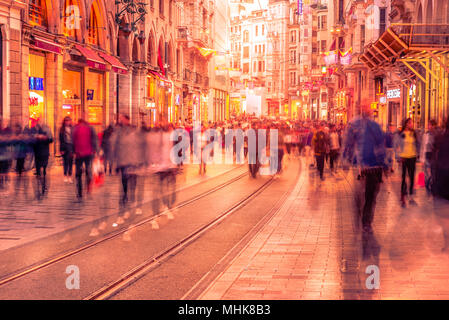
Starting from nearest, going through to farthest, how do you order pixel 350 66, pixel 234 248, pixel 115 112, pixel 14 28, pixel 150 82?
1. pixel 234 248
2. pixel 14 28
3. pixel 115 112
4. pixel 150 82
5. pixel 350 66

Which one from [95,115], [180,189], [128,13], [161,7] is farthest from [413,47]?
[161,7]

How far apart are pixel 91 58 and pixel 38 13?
332 cm

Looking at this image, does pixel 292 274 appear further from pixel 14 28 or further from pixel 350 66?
pixel 350 66

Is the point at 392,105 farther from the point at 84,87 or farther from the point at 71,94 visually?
the point at 71,94

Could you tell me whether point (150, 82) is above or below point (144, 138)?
above

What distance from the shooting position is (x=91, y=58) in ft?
85.7

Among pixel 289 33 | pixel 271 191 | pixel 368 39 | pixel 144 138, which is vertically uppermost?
pixel 289 33

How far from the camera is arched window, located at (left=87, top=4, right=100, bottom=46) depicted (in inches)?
1150

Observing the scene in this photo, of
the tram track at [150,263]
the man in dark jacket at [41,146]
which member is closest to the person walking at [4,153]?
the man in dark jacket at [41,146]

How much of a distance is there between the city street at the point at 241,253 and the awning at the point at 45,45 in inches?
379

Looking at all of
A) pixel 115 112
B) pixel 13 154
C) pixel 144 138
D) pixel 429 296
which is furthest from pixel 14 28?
pixel 429 296

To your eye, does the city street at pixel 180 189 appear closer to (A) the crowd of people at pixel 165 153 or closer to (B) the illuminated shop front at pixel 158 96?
(A) the crowd of people at pixel 165 153

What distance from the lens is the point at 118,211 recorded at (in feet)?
41.2

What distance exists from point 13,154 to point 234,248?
406 inches
